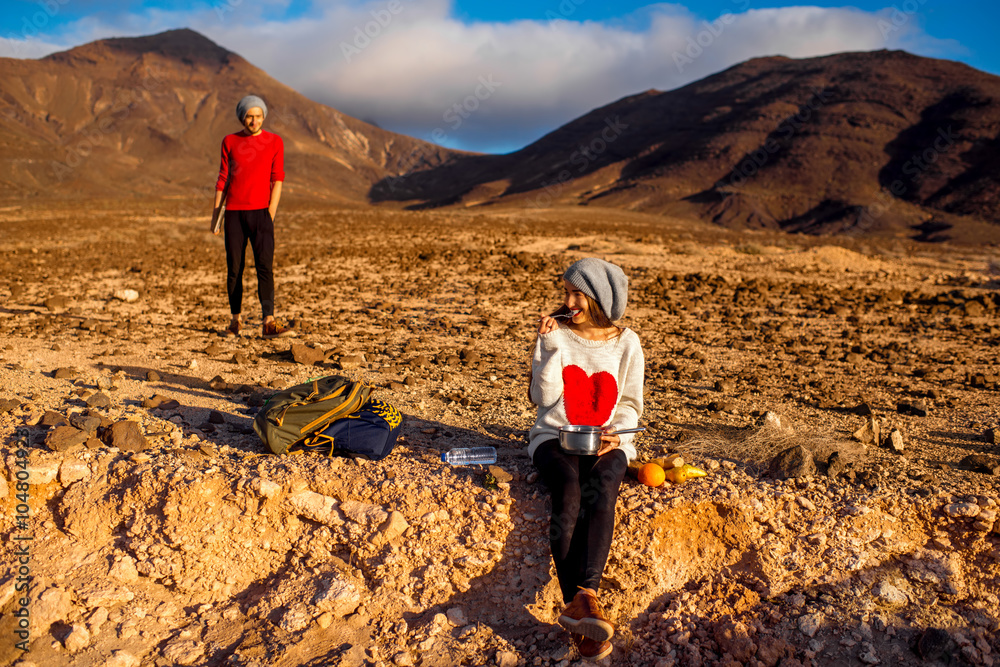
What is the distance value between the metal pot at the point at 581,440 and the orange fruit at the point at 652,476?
0.39 metres

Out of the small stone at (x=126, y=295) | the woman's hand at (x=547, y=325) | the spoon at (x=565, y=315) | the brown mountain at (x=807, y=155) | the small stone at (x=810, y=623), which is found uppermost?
the brown mountain at (x=807, y=155)

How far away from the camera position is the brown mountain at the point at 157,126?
2456 inches

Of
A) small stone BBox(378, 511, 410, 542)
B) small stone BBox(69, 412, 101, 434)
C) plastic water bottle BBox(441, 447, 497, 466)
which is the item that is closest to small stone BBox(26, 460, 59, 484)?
small stone BBox(69, 412, 101, 434)

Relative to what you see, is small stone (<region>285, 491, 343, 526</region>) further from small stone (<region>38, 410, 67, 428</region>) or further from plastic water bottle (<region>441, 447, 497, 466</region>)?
small stone (<region>38, 410, 67, 428</region>)

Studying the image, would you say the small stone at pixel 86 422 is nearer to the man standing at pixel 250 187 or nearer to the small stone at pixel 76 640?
the small stone at pixel 76 640

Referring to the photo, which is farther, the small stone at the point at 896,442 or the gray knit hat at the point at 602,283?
the small stone at the point at 896,442

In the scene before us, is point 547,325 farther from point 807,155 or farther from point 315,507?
point 807,155

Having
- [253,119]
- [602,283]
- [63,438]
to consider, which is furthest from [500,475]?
[253,119]

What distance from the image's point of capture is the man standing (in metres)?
5.08

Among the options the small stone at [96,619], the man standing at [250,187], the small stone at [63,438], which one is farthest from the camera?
the man standing at [250,187]

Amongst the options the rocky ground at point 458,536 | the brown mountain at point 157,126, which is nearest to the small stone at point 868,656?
the rocky ground at point 458,536

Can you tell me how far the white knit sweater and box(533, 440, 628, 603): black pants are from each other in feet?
0.57

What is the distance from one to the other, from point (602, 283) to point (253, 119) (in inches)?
130

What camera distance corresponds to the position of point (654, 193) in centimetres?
5391
